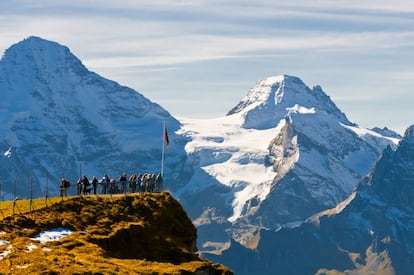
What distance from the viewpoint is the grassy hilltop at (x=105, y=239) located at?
88062 mm

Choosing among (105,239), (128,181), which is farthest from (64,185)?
(105,239)

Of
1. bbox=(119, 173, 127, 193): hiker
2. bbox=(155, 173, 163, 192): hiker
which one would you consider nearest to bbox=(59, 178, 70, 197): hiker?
bbox=(119, 173, 127, 193): hiker

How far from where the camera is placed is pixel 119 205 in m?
119

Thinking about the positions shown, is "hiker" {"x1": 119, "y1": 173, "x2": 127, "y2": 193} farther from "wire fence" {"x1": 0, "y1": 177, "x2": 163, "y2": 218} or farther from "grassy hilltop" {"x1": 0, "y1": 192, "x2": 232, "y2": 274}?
"grassy hilltop" {"x1": 0, "y1": 192, "x2": 232, "y2": 274}

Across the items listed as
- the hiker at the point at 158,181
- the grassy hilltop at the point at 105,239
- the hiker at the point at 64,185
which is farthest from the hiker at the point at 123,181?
the hiker at the point at 64,185

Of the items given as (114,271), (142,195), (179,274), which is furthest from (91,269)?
(142,195)

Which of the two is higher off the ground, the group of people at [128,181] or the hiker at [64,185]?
the hiker at [64,185]

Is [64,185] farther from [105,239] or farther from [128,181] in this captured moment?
[105,239]

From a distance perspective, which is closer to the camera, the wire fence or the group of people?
the wire fence

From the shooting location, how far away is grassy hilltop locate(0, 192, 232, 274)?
289ft

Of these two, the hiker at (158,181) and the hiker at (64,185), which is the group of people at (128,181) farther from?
the hiker at (64,185)

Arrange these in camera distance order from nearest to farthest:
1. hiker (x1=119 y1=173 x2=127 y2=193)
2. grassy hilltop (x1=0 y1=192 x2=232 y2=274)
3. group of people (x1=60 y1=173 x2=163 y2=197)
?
grassy hilltop (x1=0 y1=192 x2=232 y2=274) < group of people (x1=60 y1=173 x2=163 y2=197) < hiker (x1=119 y1=173 x2=127 y2=193)

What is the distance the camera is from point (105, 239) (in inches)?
4080

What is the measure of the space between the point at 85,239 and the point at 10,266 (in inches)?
579
